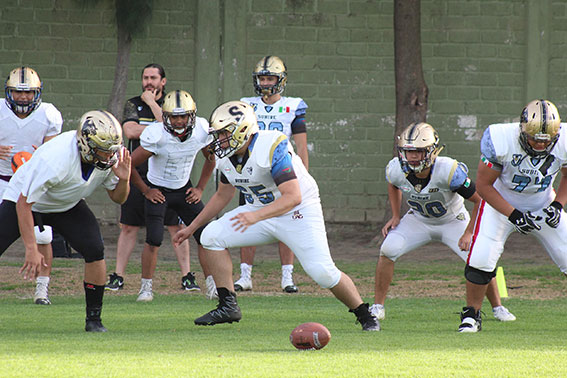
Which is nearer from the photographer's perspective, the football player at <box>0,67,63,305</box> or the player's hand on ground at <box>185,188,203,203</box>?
the football player at <box>0,67,63,305</box>

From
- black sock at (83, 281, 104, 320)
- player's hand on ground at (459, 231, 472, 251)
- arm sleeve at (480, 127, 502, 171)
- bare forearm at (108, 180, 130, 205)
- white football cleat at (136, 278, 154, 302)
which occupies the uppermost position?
arm sleeve at (480, 127, 502, 171)

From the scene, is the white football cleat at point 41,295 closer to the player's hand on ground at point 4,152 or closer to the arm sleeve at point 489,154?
the player's hand on ground at point 4,152

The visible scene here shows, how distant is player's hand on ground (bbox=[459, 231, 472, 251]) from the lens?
7.50 metres

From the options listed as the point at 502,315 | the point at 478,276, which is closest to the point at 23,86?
the point at 478,276

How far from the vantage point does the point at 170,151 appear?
8.83 meters

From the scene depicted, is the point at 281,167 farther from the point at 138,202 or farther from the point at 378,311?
the point at 138,202

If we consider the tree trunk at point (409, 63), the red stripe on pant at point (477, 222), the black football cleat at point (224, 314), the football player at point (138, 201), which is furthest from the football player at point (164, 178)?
the tree trunk at point (409, 63)

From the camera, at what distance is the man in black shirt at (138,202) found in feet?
31.0

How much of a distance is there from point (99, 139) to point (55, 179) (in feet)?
1.37

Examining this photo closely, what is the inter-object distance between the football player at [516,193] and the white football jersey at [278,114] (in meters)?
2.85

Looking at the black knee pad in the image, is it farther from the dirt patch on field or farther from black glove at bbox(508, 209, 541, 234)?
the dirt patch on field

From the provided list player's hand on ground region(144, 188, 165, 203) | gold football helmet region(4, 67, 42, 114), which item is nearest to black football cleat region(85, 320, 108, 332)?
player's hand on ground region(144, 188, 165, 203)

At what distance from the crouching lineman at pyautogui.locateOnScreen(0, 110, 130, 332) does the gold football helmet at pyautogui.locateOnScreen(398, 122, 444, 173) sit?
2.20 m

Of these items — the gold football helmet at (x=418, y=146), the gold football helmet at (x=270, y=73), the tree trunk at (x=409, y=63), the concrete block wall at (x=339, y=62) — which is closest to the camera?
the gold football helmet at (x=418, y=146)
